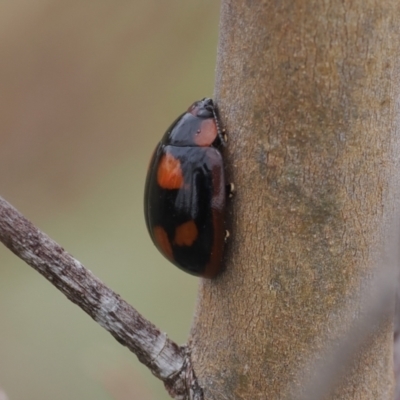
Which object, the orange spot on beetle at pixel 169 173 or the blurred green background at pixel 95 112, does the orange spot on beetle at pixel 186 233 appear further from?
the blurred green background at pixel 95 112

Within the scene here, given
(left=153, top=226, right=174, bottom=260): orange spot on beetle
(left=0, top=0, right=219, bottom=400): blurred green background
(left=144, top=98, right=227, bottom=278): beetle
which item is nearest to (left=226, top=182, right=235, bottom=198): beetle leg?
(left=144, top=98, right=227, bottom=278): beetle

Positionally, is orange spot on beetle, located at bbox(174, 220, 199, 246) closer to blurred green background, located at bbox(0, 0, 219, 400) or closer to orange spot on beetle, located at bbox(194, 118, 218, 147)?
orange spot on beetle, located at bbox(194, 118, 218, 147)

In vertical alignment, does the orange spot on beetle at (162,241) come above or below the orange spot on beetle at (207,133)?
below

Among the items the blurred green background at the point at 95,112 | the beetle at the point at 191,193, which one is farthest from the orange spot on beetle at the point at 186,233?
the blurred green background at the point at 95,112

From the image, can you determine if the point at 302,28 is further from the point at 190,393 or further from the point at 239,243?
the point at 190,393

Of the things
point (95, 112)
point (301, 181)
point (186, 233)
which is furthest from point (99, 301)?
point (95, 112)

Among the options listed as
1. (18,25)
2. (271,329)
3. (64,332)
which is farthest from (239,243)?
(18,25)
